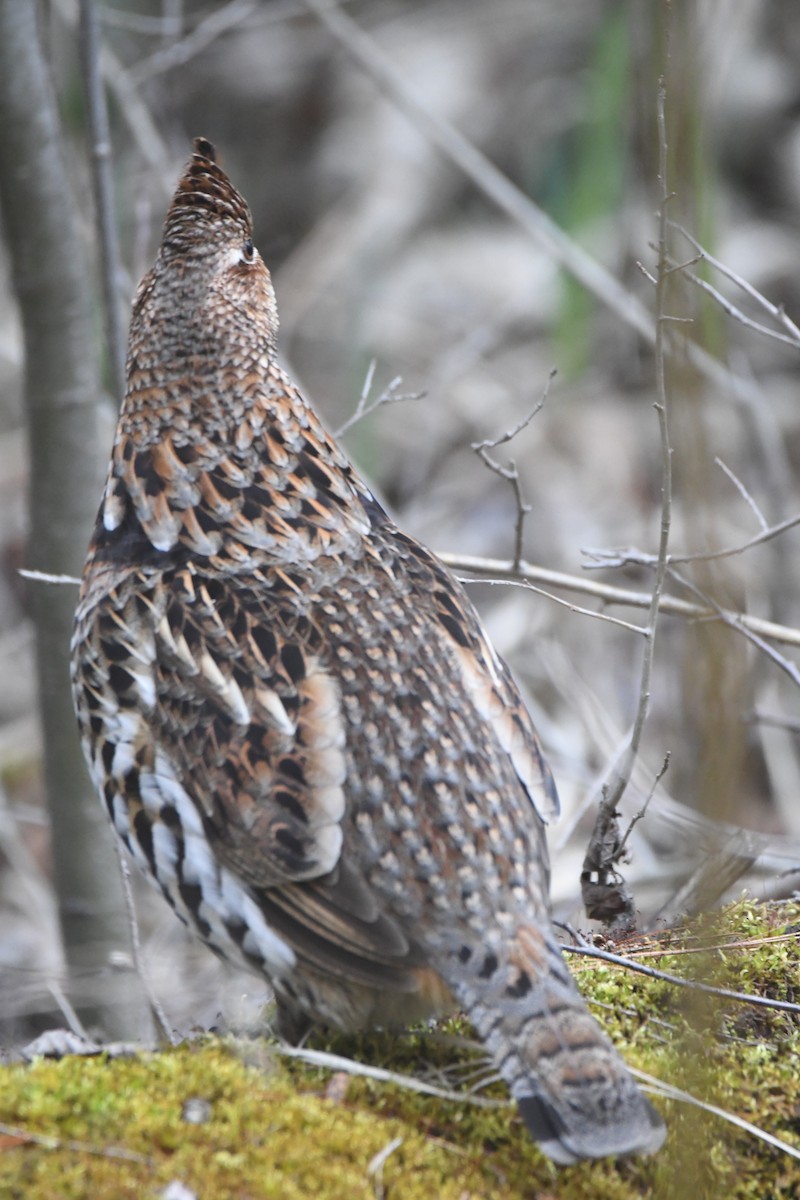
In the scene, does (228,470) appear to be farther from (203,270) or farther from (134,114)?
(134,114)

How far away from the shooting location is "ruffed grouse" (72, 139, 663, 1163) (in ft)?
10.3

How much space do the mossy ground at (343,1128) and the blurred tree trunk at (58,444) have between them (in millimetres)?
1879

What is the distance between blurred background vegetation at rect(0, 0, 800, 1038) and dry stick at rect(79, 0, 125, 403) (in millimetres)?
177

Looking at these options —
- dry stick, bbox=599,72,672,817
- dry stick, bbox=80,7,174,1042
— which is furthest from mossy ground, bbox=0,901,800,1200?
dry stick, bbox=80,7,174,1042

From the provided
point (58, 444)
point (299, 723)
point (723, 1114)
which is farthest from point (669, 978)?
point (58, 444)

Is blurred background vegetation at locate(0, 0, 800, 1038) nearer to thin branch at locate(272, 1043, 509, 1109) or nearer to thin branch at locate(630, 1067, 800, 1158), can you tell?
thin branch at locate(272, 1043, 509, 1109)

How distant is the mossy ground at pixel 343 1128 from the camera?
275cm

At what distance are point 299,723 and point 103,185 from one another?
2712mm

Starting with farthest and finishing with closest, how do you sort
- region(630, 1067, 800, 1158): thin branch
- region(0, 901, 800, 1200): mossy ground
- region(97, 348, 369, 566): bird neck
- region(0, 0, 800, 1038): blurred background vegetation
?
region(0, 0, 800, 1038): blurred background vegetation < region(97, 348, 369, 566): bird neck < region(630, 1067, 800, 1158): thin branch < region(0, 901, 800, 1200): mossy ground

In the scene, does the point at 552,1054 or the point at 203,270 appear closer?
the point at 552,1054

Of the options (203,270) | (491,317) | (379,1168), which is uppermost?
(203,270)

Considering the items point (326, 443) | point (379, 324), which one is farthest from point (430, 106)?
point (326, 443)

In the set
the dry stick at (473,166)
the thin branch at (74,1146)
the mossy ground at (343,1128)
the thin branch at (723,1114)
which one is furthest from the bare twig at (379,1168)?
the dry stick at (473,166)

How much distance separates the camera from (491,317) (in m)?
10.3
